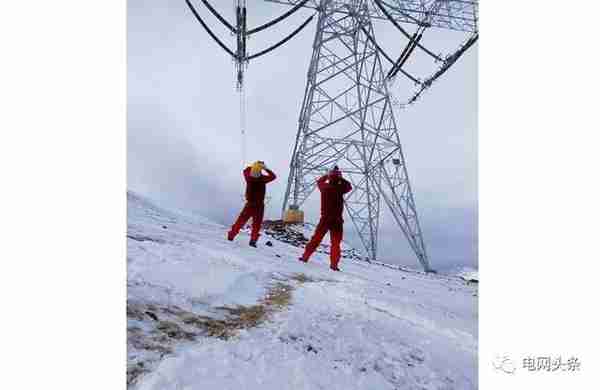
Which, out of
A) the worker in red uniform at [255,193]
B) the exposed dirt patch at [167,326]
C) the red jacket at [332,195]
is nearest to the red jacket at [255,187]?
the worker in red uniform at [255,193]

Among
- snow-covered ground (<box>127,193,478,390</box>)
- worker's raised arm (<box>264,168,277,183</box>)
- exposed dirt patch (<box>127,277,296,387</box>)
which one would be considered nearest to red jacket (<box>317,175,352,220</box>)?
worker's raised arm (<box>264,168,277,183</box>)

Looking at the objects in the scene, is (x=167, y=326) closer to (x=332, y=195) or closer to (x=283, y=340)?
(x=283, y=340)

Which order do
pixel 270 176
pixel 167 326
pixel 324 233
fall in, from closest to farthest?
1. pixel 167 326
2. pixel 324 233
3. pixel 270 176

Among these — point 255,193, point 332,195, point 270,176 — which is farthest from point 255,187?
point 332,195

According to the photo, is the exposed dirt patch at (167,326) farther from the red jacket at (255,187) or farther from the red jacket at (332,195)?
the red jacket at (255,187)

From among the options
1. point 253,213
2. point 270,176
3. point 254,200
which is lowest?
point 253,213

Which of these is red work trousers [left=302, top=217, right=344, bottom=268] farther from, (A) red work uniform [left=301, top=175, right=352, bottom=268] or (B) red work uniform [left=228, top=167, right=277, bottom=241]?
(B) red work uniform [left=228, top=167, right=277, bottom=241]

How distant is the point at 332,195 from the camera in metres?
2.83

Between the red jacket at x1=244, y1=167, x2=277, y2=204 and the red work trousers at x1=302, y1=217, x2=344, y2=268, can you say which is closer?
the red work trousers at x1=302, y1=217, x2=344, y2=268

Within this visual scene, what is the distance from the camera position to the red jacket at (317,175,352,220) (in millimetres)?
2822

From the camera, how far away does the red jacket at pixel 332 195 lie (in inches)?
111
